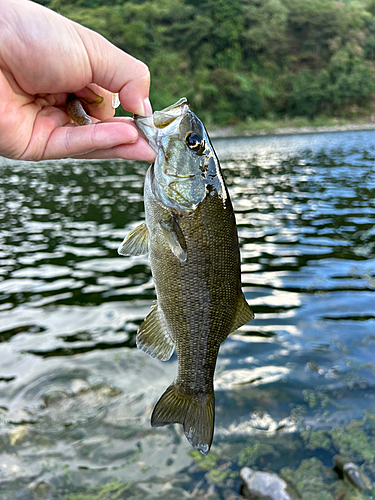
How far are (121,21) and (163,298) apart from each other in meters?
105

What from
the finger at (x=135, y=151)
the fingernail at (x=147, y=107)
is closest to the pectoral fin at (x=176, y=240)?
the finger at (x=135, y=151)

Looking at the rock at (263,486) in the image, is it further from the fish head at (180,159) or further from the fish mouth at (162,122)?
the fish mouth at (162,122)

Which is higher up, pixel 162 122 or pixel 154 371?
pixel 162 122

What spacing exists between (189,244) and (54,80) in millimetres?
1275

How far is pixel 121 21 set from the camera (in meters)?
90.8

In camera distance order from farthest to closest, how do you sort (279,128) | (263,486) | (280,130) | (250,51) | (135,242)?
(250,51) → (279,128) → (280,130) → (263,486) → (135,242)

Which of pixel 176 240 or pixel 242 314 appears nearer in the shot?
pixel 176 240

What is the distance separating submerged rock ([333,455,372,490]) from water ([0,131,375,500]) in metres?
0.11

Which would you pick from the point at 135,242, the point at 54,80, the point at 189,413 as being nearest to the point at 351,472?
the point at 189,413

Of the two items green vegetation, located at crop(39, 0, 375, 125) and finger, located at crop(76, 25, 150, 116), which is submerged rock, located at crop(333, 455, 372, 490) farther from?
green vegetation, located at crop(39, 0, 375, 125)

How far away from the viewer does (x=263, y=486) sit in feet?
11.6

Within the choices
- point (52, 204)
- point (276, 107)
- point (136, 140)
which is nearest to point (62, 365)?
point (136, 140)

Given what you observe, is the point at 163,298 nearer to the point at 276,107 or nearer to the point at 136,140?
the point at 136,140

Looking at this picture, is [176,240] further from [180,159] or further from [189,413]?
[189,413]
